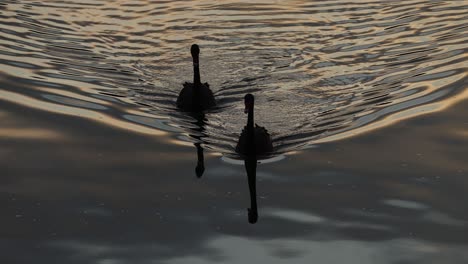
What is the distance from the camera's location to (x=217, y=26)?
2695 centimetres

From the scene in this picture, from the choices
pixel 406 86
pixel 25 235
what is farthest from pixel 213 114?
pixel 25 235

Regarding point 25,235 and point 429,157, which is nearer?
point 25,235

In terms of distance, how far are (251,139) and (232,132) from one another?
1.57 metres

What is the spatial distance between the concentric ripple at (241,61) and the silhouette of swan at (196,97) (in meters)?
0.25

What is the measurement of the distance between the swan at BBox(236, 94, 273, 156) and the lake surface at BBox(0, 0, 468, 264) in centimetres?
19

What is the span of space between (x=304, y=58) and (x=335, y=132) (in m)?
5.15

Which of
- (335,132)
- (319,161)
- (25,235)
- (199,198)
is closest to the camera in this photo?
(25,235)

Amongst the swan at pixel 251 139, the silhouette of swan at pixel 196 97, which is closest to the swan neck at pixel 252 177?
the swan at pixel 251 139

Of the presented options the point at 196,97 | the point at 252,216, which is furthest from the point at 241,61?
the point at 252,216

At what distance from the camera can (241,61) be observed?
24.2 meters

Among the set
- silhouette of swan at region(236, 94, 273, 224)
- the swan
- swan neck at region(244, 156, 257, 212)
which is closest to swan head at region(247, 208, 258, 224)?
swan neck at region(244, 156, 257, 212)

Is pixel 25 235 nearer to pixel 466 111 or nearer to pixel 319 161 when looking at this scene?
pixel 319 161

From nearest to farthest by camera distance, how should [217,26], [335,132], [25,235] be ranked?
[25,235] < [335,132] < [217,26]

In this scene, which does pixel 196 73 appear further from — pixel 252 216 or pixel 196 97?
→ pixel 252 216
